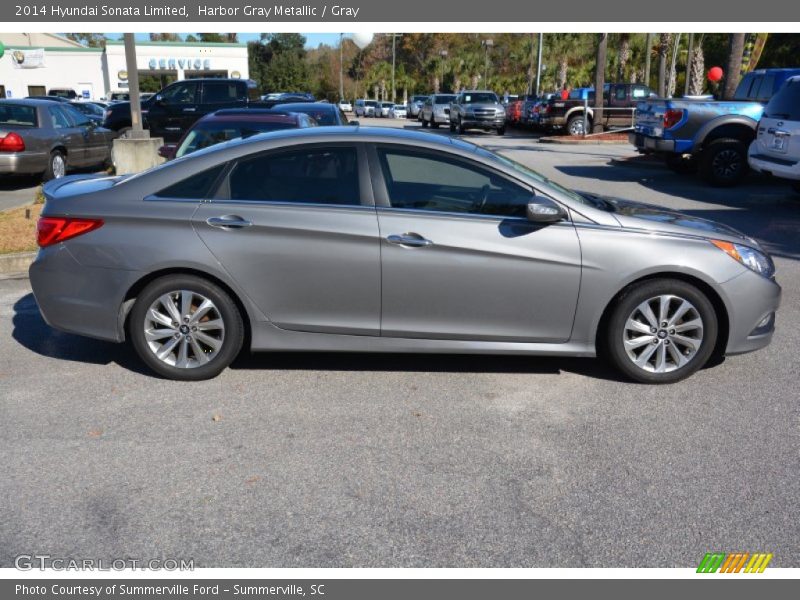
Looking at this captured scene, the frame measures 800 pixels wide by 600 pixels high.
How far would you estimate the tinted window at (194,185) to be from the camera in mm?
5223

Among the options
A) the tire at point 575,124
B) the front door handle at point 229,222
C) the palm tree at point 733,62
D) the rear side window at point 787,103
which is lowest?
the tire at point 575,124

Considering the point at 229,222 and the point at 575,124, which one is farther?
the point at 575,124

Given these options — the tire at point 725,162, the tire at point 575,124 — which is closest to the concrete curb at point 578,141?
the tire at point 575,124

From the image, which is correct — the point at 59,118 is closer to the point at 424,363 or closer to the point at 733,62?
the point at 424,363

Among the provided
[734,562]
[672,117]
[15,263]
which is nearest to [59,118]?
[15,263]

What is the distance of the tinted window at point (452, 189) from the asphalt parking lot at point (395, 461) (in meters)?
1.17

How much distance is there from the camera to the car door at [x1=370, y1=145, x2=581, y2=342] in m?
5.03

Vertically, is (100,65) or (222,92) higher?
(100,65)

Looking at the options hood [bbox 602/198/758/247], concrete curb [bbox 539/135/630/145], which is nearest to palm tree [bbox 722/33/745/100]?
concrete curb [bbox 539/135/630/145]

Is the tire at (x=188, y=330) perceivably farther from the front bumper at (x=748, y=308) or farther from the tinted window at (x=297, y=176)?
the front bumper at (x=748, y=308)

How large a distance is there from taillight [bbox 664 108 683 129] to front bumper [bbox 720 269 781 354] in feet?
34.6

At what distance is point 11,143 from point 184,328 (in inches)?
409

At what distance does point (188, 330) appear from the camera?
5.17 metres

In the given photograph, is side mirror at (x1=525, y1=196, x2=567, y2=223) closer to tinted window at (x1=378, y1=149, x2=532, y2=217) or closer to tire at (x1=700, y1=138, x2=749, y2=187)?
tinted window at (x1=378, y1=149, x2=532, y2=217)
